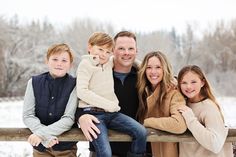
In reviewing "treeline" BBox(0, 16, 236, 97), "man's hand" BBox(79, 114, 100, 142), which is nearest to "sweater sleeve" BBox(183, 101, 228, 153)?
"man's hand" BBox(79, 114, 100, 142)

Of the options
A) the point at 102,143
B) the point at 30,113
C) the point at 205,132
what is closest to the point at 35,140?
the point at 30,113

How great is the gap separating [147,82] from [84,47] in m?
44.2

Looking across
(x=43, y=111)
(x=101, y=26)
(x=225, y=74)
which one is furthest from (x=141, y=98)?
(x=101, y=26)

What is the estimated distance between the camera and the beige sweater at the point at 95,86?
283 cm

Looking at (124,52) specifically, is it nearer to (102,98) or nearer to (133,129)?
(102,98)

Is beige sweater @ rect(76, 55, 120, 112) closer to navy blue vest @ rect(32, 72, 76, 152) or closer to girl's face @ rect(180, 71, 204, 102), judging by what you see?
navy blue vest @ rect(32, 72, 76, 152)

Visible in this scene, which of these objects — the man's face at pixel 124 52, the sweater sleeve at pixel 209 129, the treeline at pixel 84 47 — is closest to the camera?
the sweater sleeve at pixel 209 129

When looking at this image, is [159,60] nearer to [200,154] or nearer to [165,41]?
[200,154]

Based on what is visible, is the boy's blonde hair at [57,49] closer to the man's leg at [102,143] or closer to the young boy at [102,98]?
the young boy at [102,98]

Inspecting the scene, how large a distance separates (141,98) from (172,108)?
0.33 m

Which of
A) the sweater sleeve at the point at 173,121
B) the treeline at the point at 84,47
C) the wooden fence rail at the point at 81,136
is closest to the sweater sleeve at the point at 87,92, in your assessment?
the wooden fence rail at the point at 81,136

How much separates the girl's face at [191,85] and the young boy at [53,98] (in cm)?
87

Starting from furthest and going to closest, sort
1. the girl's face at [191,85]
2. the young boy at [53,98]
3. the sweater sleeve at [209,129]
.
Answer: the girl's face at [191,85] < the young boy at [53,98] < the sweater sleeve at [209,129]

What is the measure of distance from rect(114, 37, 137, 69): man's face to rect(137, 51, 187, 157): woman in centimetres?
17
